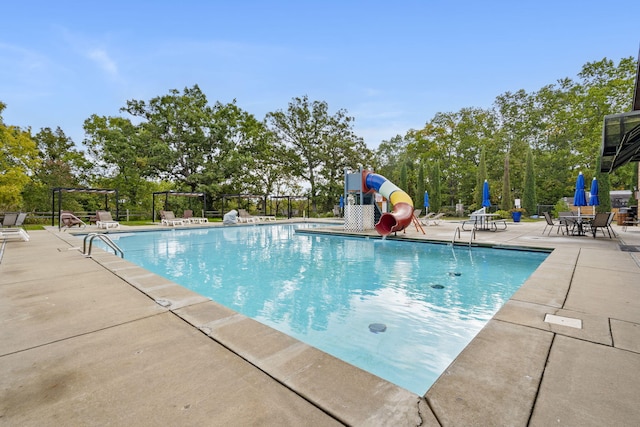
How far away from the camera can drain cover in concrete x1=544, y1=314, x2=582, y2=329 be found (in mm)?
2336

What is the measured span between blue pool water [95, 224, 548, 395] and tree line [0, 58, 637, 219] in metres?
16.9

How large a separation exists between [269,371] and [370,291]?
129 inches

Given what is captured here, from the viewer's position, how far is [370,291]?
4.75 metres

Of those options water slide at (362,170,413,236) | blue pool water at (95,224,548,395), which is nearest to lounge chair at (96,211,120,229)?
blue pool water at (95,224,548,395)

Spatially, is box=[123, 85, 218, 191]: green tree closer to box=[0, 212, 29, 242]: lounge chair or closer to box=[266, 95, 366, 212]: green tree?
box=[266, 95, 366, 212]: green tree

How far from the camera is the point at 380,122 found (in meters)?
30.1

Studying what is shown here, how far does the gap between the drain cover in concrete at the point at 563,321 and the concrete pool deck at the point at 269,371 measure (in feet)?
0.05

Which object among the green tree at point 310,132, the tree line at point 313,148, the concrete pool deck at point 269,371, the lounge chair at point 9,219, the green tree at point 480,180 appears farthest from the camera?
the green tree at point 310,132

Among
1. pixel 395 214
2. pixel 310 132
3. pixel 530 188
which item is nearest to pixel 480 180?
pixel 530 188

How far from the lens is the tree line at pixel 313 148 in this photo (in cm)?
2253

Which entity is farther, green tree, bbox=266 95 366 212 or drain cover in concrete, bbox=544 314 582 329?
green tree, bbox=266 95 366 212

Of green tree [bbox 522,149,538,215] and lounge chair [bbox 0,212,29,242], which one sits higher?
green tree [bbox 522,149,538,215]

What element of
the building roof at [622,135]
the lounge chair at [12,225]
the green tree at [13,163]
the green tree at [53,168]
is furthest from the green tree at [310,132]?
the building roof at [622,135]

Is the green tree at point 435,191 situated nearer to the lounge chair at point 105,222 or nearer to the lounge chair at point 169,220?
the lounge chair at point 169,220
